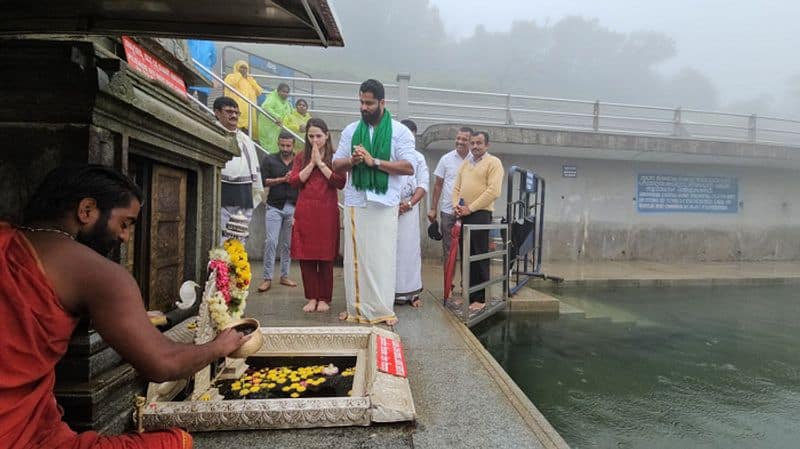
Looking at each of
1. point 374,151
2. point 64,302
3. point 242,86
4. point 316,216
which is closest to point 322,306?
point 316,216

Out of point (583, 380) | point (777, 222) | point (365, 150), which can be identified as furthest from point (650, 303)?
point (777, 222)

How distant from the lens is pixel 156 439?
4.48 feet

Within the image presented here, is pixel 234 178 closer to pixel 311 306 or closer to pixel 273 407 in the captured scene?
pixel 311 306

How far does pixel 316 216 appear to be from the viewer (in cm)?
371

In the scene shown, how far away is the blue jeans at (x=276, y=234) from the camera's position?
4.80 m

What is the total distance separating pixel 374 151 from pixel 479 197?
1.45 metres

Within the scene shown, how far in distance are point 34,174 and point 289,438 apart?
57.1 inches

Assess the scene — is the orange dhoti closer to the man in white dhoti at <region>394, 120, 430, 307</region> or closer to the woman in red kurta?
the woman in red kurta

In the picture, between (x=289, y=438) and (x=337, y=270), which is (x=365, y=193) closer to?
(x=289, y=438)

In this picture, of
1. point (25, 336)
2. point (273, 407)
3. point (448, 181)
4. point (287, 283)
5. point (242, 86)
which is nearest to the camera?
point (25, 336)

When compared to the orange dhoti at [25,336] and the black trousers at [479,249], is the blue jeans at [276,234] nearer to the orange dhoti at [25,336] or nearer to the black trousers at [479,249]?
the black trousers at [479,249]

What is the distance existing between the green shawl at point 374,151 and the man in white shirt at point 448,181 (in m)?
1.78

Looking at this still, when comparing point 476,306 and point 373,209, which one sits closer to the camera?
point 373,209

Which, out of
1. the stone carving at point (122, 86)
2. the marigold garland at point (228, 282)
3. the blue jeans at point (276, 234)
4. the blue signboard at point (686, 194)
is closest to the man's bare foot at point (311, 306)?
the blue jeans at point (276, 234)
